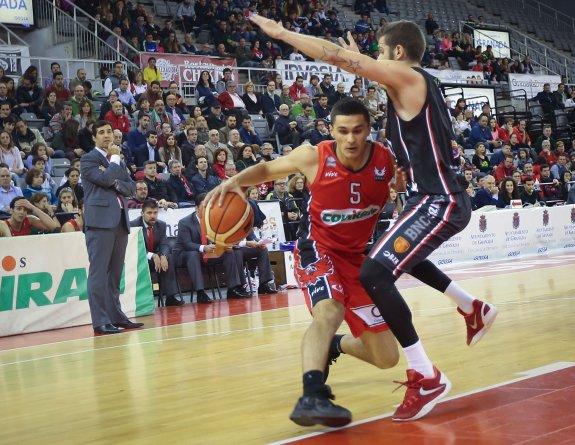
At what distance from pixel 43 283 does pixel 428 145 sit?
264 inches

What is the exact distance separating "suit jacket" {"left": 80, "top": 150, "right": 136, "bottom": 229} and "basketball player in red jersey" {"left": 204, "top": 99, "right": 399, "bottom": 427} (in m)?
4.62

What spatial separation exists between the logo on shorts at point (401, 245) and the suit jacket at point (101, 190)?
5214 mm

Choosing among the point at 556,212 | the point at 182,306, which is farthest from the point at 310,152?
the point at 556,212

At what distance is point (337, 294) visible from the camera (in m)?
4.52

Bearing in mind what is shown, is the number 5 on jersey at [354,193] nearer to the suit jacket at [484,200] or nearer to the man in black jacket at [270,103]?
the suit jacket at [484,200]

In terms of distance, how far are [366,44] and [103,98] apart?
10679 mm

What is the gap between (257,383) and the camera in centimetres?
545

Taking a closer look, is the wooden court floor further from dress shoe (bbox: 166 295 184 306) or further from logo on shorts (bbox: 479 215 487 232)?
logo on shorts (bbox: 479 215 487 232)

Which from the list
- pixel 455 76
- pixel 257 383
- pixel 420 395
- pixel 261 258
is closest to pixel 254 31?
pixel 455 76

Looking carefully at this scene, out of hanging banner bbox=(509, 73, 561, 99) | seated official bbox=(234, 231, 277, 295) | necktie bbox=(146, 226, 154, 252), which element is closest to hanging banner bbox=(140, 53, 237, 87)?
seated official bbox=(234, 231, 277, 295)

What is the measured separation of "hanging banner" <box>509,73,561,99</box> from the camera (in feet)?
90.3

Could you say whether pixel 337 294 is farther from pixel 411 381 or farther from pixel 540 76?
pixel 540 76

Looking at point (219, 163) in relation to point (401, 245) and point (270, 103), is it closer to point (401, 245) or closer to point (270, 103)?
point (270, 103)

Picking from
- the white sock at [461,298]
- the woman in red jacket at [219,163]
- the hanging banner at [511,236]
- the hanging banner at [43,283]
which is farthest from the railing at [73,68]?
the white sock at [461,298]
